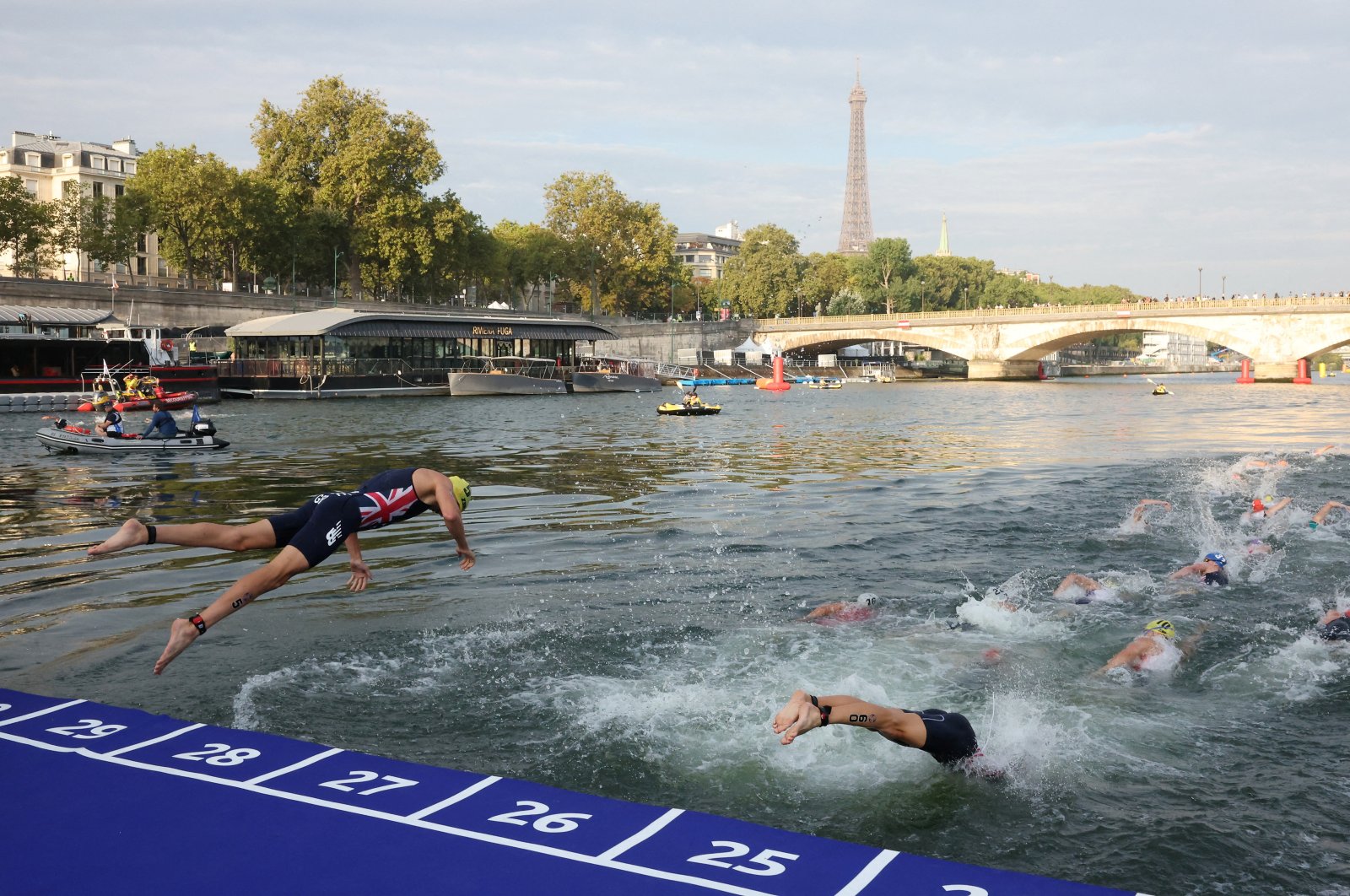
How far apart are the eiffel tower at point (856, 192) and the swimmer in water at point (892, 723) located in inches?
7460

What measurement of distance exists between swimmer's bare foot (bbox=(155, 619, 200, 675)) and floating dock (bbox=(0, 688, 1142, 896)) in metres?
0.72

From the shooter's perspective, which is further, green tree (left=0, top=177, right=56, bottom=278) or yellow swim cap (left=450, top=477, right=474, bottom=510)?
green tree (left=0, top=177, right=56, bottom=278)

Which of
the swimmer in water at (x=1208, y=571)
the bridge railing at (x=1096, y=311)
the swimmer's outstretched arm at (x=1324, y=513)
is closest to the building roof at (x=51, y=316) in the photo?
the swimmer in water at (x=1208, y=571)

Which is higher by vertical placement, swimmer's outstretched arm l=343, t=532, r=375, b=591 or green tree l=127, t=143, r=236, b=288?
green tree l=127, t=143, r=236, b=288

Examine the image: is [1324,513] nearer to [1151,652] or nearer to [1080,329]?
[1151,652]

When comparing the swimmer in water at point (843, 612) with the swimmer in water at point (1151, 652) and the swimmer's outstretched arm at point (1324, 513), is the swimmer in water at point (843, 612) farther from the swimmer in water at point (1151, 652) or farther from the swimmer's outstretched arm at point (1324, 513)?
the swimmer's outstretched arm at point (1324, 513)

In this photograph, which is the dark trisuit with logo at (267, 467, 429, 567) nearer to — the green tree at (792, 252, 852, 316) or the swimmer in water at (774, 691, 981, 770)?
the swimmer in water at (774, 691, 981, 770)

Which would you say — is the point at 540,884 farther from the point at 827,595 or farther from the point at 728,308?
the point at 728,308

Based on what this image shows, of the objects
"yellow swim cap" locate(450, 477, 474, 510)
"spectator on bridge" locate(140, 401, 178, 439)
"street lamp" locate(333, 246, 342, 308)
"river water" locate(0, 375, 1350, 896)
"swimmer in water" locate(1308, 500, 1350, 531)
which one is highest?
"street lamp" locate(333, 246, 342, 308)

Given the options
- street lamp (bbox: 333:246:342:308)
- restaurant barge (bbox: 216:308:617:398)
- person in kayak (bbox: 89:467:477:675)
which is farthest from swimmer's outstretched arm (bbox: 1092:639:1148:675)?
street lamp (bbox: 333:246:342:308)

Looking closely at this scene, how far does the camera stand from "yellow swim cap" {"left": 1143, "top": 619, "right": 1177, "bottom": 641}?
10.8 metres

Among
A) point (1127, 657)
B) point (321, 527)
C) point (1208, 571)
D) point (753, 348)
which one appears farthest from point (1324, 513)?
point (753, 348)

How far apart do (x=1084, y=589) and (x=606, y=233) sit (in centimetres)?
10284

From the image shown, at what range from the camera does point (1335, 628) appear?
1117cm
